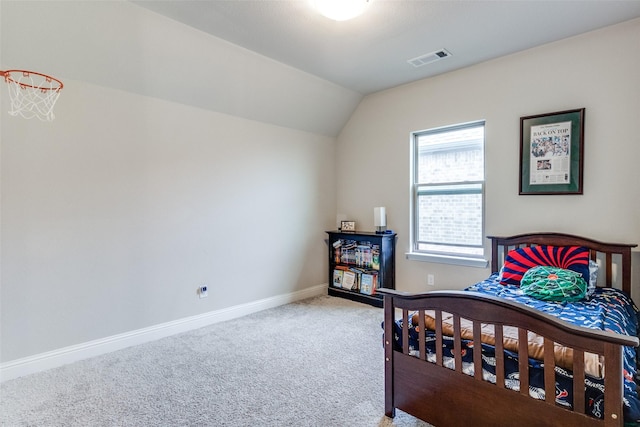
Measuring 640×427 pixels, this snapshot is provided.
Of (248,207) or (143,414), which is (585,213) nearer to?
(248,207)

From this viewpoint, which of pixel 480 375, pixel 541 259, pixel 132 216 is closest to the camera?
pixel 480 375

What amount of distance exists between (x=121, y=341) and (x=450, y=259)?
3.33 metres

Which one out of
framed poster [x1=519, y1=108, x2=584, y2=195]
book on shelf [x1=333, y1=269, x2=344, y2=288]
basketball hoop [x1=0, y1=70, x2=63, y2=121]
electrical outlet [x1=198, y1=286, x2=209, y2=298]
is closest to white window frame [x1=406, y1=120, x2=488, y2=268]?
framed poster [x1=519, y1=108, x2=584, y2=195]

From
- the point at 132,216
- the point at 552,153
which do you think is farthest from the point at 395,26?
the point at 132,216

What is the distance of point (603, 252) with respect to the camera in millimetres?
2684

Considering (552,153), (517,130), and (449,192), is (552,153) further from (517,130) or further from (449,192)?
(449,192)

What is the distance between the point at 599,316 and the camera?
6.30ft

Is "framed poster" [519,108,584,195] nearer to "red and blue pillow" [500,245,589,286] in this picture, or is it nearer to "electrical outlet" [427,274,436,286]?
"red and blue pillow" [500,245,589,286]

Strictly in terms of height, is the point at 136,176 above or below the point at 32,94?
below

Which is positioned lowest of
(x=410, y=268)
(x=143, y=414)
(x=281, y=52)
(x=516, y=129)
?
(x=143, y=414)

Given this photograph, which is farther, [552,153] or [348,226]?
[348,226]

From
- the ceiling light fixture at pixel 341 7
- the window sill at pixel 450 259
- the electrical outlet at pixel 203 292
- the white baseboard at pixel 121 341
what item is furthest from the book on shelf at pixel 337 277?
the ceiling light fixture at pixel 341 7

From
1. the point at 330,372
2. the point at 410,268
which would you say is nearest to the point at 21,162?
the point at 330,372

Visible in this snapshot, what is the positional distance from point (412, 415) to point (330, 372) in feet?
2.51
